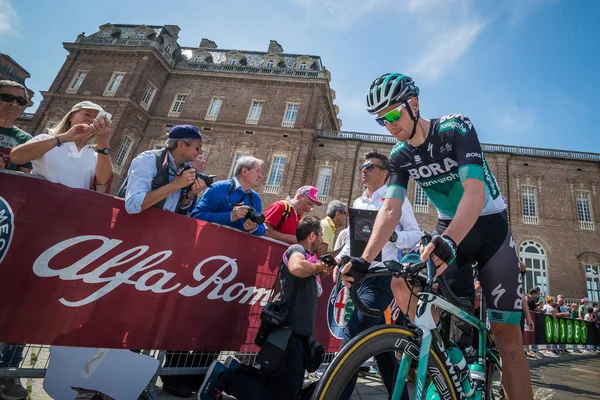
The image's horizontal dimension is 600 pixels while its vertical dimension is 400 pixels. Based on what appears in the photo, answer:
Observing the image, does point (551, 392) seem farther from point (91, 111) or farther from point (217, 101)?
point (217, 101)

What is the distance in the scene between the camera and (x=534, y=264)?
2044cm

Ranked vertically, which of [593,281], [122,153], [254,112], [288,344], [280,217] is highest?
[254,112]

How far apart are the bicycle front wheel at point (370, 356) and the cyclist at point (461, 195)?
23.5 inches

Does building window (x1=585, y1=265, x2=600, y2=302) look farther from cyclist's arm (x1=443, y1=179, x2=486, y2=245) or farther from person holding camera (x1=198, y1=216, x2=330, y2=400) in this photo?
cyclist's arm (x1=443, y1=179, x2=486, y2=245)

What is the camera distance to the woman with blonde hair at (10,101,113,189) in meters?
2.48

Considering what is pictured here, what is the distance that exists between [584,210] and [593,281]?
479 centimetres

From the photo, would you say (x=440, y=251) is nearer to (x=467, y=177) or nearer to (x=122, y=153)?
(x=467, y=177)

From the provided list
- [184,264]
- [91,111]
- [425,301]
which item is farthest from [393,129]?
[91,111]

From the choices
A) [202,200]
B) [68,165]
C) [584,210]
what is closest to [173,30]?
[202,200]

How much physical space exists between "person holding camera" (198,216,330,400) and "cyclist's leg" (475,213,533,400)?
1114 millimetres

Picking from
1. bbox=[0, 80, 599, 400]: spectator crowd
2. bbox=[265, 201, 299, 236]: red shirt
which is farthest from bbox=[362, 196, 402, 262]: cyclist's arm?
bbox=[265, 201, 299, 236]: red shirt

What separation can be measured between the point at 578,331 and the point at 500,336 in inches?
516

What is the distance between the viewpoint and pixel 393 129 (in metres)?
2.16

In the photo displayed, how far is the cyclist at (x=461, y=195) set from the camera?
1936 mm
